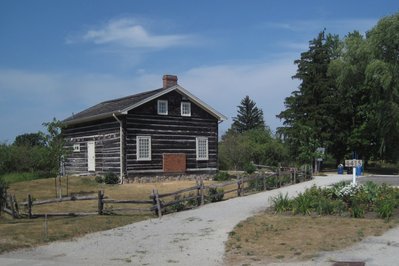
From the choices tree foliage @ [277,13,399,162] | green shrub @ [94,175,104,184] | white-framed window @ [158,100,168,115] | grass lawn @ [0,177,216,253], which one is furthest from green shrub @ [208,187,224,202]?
Answer: tree foliage @ [277,13,399,162]

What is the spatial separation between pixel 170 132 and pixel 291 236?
22747 mm

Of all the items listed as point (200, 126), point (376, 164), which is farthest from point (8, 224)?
point (376, 164)

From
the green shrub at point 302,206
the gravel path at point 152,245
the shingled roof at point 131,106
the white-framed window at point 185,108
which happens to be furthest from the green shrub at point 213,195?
the white-framed window at point 185,108

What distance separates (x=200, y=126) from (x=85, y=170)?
9.08 meters

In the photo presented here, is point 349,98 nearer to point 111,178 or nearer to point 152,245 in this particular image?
point 111,178

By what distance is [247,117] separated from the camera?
3942 inches

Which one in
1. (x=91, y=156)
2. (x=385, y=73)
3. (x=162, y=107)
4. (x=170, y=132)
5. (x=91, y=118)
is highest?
(x=385, y=73)

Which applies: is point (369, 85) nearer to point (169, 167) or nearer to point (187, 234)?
point (169, 167)

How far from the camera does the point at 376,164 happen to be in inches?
2440

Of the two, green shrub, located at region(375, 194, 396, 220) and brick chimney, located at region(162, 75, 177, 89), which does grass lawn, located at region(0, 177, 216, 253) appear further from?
brick chimney, located at region(162, 75, 177, 89)

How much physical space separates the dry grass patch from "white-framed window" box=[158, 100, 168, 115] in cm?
1924

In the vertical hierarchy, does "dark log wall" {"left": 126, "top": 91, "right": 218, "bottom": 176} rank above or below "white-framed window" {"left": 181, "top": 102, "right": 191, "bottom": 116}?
below

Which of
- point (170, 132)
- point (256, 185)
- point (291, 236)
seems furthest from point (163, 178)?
point (291, 236)

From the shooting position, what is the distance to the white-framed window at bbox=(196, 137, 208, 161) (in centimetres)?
3759
